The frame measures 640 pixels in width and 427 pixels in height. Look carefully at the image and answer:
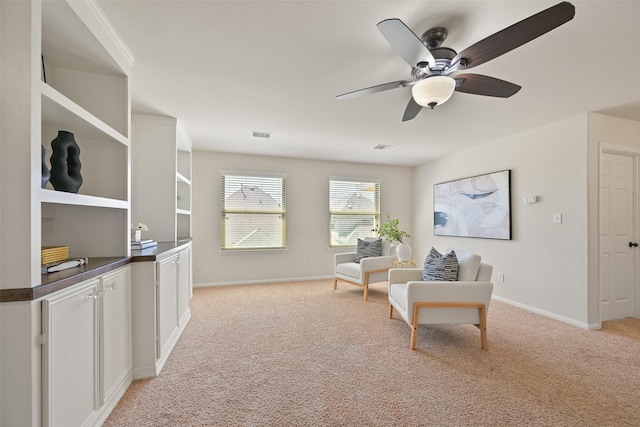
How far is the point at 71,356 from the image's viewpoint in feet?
4.47

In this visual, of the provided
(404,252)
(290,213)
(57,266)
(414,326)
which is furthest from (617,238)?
(57,266)

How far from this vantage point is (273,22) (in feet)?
5.48

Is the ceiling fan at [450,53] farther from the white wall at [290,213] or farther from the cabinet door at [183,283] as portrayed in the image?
the white wall at [290,213]

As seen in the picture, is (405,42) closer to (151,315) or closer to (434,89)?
(434,89)

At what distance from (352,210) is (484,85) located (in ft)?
13.2

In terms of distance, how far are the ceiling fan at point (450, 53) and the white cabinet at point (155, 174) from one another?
235 centimetres

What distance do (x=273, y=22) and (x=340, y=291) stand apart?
3863 mm

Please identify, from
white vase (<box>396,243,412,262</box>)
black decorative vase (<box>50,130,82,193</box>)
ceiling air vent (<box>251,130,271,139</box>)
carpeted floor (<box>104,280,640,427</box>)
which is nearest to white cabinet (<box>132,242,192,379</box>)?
carpeted floor (<box>104,280,640,427</box>)

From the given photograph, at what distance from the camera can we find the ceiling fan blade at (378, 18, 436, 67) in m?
1.34

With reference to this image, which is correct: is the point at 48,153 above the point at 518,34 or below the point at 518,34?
below

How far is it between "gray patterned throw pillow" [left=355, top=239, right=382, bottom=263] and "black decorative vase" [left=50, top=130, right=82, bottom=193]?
378cm

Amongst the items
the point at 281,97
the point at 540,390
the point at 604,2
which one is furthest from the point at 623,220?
the point at 281,97

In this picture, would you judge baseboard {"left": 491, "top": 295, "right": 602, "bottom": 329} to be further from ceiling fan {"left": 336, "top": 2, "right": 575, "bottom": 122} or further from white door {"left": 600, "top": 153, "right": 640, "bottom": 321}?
ceiling fan {"left": 336, "top": 2, "right": 575, "bottom": 122}

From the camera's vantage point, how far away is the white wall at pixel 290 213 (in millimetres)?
4895
